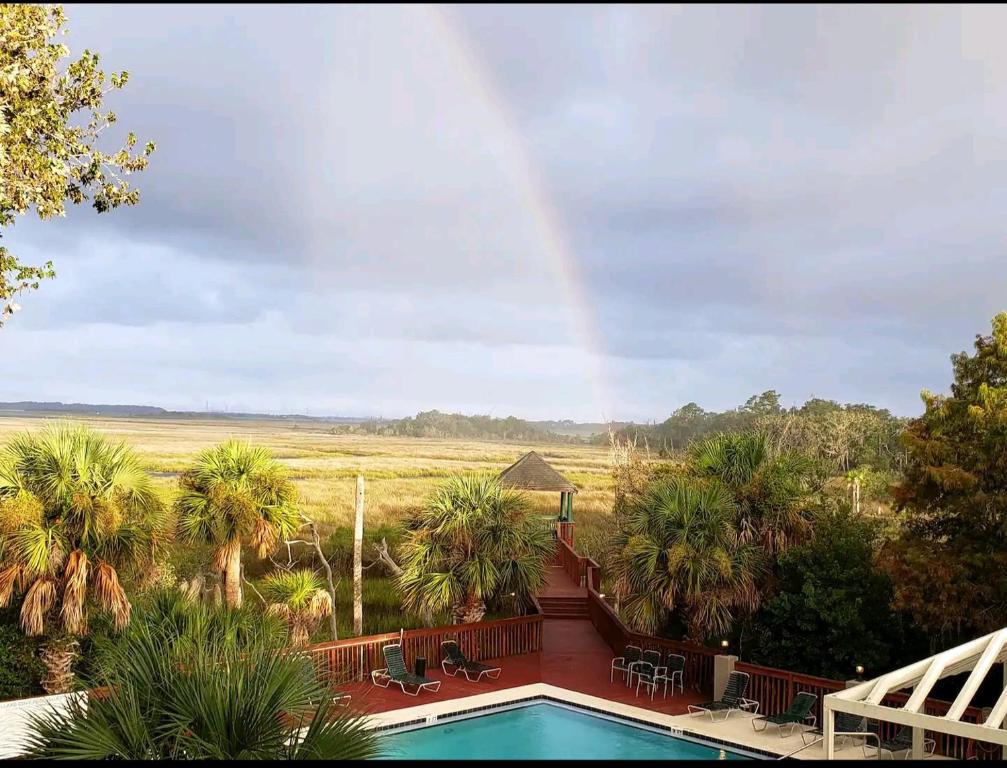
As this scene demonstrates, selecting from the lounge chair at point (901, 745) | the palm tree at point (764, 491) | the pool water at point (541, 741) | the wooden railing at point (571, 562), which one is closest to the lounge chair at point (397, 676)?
the pool water at point (541, 741)

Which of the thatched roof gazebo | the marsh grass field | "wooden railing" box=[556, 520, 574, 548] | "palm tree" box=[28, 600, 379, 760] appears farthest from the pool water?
the thatched roof gazebo

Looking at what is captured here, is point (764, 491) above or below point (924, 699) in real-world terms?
above

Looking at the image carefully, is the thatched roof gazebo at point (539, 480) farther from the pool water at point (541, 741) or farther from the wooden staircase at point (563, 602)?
the pool water at point (541, 741)

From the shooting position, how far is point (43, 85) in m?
11.1

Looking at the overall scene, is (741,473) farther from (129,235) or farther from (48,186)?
(129,235)

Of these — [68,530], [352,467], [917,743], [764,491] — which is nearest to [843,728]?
[917,743]

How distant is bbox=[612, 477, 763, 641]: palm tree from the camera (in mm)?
16156

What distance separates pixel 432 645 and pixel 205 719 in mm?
12905

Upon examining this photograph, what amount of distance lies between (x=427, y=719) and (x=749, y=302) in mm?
57073

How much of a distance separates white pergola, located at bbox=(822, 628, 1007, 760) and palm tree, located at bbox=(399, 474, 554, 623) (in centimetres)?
864

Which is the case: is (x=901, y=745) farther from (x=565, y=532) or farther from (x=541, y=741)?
(x=565, y=532)

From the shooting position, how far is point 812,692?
1487 centimetres

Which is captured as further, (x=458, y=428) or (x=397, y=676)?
(x=458, y=428)

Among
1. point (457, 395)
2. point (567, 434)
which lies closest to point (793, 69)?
point (457, 395)
